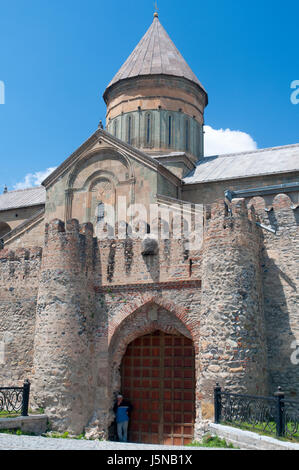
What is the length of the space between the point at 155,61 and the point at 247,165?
26.5ft

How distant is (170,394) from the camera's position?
43.9ft

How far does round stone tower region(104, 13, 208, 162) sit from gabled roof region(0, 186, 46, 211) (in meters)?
5.35

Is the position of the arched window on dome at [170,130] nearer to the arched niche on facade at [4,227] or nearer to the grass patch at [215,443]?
the arched niche on facade at [4,227]

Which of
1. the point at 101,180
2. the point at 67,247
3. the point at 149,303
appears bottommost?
the point at 149,303

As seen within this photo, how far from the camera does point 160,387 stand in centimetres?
1352

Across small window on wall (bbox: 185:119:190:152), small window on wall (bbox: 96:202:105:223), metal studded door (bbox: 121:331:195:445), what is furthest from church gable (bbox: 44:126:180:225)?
metal studded door (bbox: 121:331:195:445)

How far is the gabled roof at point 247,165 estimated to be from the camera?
22859 mm

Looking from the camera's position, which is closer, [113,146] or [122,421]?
[122,421]

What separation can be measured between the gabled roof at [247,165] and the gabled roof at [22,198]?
336 inches

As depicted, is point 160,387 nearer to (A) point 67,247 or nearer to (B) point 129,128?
(A) point 67,247

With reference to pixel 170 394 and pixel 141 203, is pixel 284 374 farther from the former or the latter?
pixel 141 203

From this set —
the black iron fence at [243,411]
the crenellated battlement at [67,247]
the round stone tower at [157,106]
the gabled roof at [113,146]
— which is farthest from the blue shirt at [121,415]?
the round stone tower at [157,106]

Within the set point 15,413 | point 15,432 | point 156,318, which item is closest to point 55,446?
point 15,432
